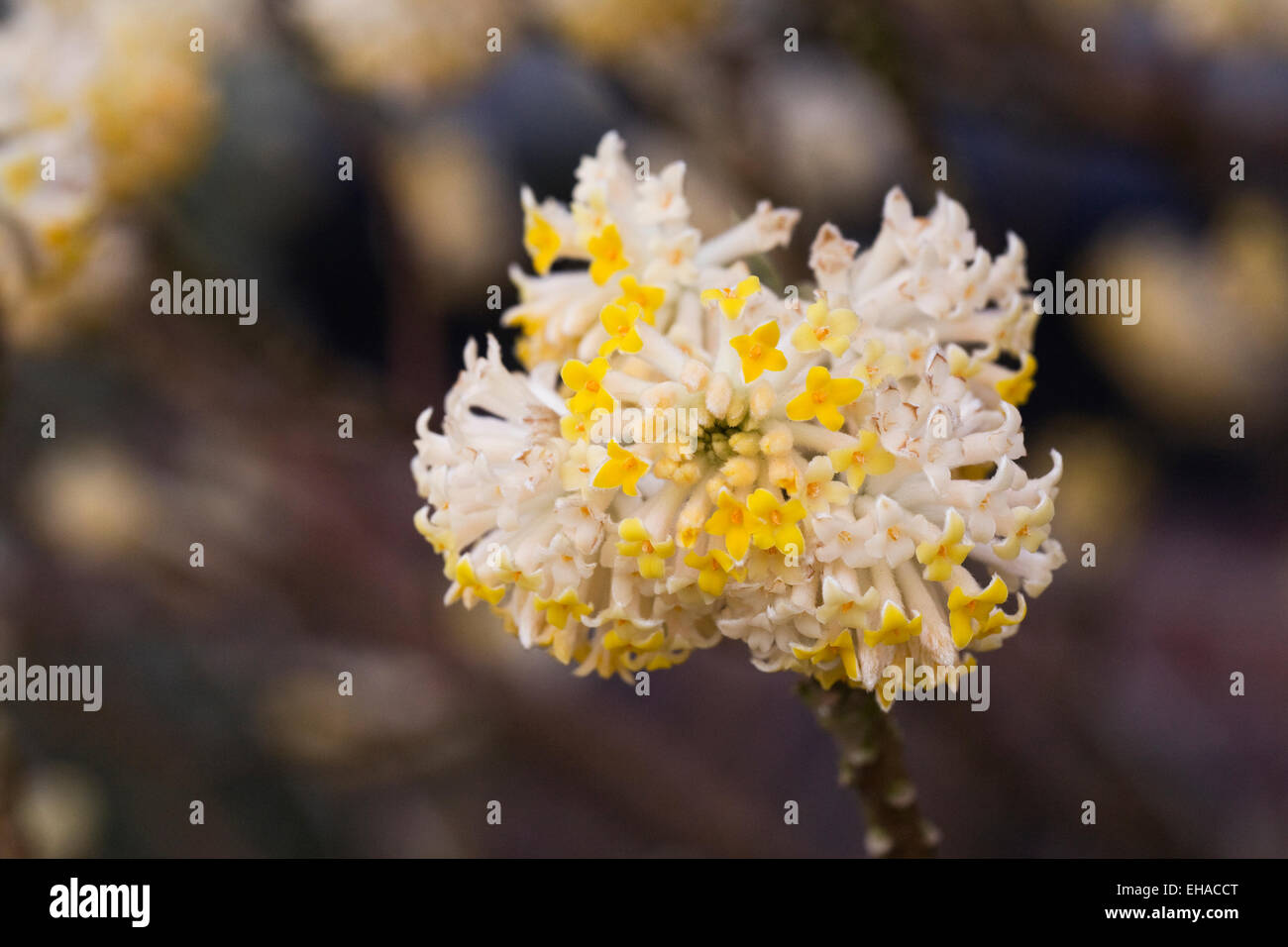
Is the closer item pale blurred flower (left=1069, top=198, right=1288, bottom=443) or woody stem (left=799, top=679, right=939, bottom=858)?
woody stem (left=799, top=679, right=939, bottom=858)

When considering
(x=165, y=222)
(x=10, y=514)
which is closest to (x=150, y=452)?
(x=10, y=514)

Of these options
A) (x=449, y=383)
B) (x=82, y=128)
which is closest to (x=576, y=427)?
(x=82, y=128)

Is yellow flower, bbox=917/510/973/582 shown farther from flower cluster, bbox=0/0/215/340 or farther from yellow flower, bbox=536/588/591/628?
flower cluster, bbox=0/0/215/340

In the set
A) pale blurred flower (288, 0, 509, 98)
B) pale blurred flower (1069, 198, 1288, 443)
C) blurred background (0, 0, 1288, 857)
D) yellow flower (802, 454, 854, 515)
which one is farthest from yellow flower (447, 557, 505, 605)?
pale blurred flower (1069, 198, 1288, 443)

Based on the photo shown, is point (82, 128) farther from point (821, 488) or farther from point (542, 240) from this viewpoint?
point (821, 488)

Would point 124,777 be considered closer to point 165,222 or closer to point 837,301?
point 165,222
